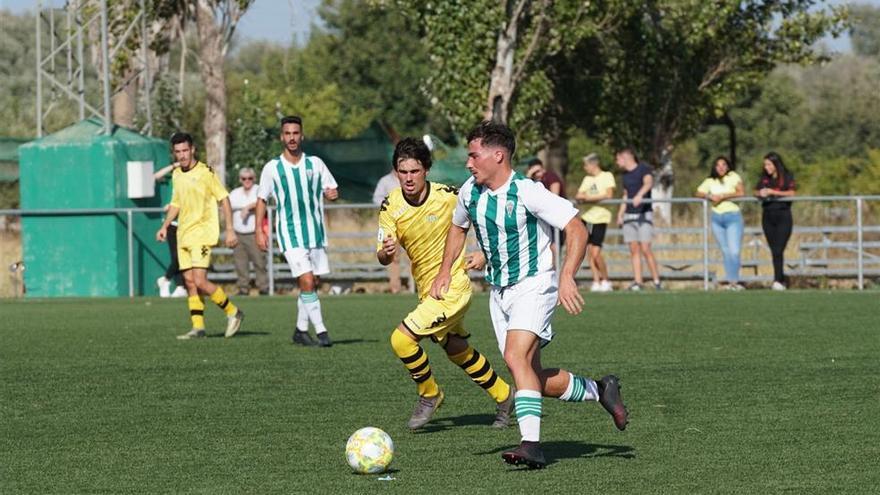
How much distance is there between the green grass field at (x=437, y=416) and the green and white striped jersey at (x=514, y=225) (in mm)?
959

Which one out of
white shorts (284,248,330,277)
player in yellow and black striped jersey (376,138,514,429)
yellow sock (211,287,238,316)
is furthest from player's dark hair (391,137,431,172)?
yellow sock (211,287,238,316)

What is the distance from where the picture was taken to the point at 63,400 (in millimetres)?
11008

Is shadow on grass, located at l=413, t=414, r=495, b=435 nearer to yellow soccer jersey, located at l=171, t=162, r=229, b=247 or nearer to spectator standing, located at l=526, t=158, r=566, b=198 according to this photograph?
yellow soccer jersey, located at l=171, t=162, r=229, b=247

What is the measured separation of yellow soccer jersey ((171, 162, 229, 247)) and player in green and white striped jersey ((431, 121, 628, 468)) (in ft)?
24.8

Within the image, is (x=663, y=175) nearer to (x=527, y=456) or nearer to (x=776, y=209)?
(x=776, y=209)

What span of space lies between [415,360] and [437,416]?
2.23 feet

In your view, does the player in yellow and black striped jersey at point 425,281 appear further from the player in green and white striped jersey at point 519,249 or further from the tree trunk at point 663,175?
the tree trunk at point 663,175

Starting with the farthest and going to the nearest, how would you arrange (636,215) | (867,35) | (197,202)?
(867,35) → (636,215) → (197,202)

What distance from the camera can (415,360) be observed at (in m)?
9.55

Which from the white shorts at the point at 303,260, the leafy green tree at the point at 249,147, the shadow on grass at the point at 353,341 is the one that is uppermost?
the leafy green tree at the point at 249,147

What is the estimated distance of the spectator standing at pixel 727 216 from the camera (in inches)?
918

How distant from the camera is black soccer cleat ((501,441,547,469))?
7.75m

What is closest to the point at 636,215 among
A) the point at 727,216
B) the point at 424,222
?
the point at 727,216

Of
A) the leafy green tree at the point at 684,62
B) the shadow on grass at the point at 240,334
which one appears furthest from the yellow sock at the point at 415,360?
the leafy green tree at the point at 684,62
